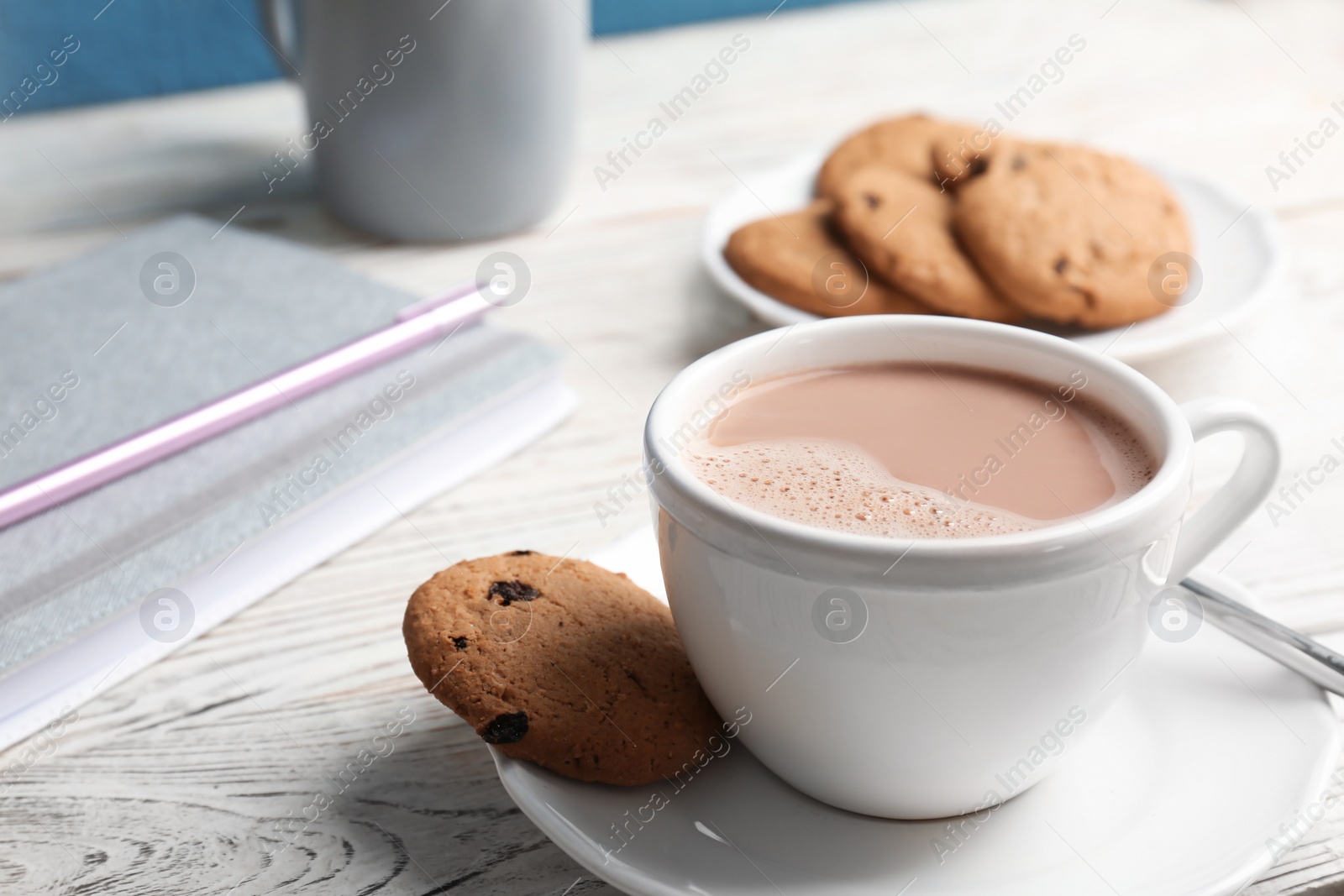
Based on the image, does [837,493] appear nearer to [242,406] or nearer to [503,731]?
[503,731]

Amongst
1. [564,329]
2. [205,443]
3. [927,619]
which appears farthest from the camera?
[564,329]

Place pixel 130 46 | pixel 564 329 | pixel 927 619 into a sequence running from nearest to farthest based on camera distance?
pixel 927 619, pixel 564 329, pixel 130 46

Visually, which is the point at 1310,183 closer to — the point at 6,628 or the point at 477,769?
the point at 477,769

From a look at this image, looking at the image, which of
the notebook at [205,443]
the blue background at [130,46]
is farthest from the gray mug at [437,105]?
the blue background at [130,46]

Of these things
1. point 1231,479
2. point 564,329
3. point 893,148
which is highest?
point 1231,479

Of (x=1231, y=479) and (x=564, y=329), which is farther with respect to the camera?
(x=564, y=329)

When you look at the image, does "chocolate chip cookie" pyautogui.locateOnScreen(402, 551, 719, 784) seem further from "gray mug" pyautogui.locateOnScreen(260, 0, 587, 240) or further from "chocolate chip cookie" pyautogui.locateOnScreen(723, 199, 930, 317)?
"gray mug" pyautogui.locateOnScreen(260, 0, 587, 240)

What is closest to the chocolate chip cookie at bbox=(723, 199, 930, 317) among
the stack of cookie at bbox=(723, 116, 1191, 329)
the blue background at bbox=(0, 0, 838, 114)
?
the stack of cookie at bbox=(723, 116, 1191, 329)

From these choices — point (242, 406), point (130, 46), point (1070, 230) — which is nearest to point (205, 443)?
point (242, 406)
